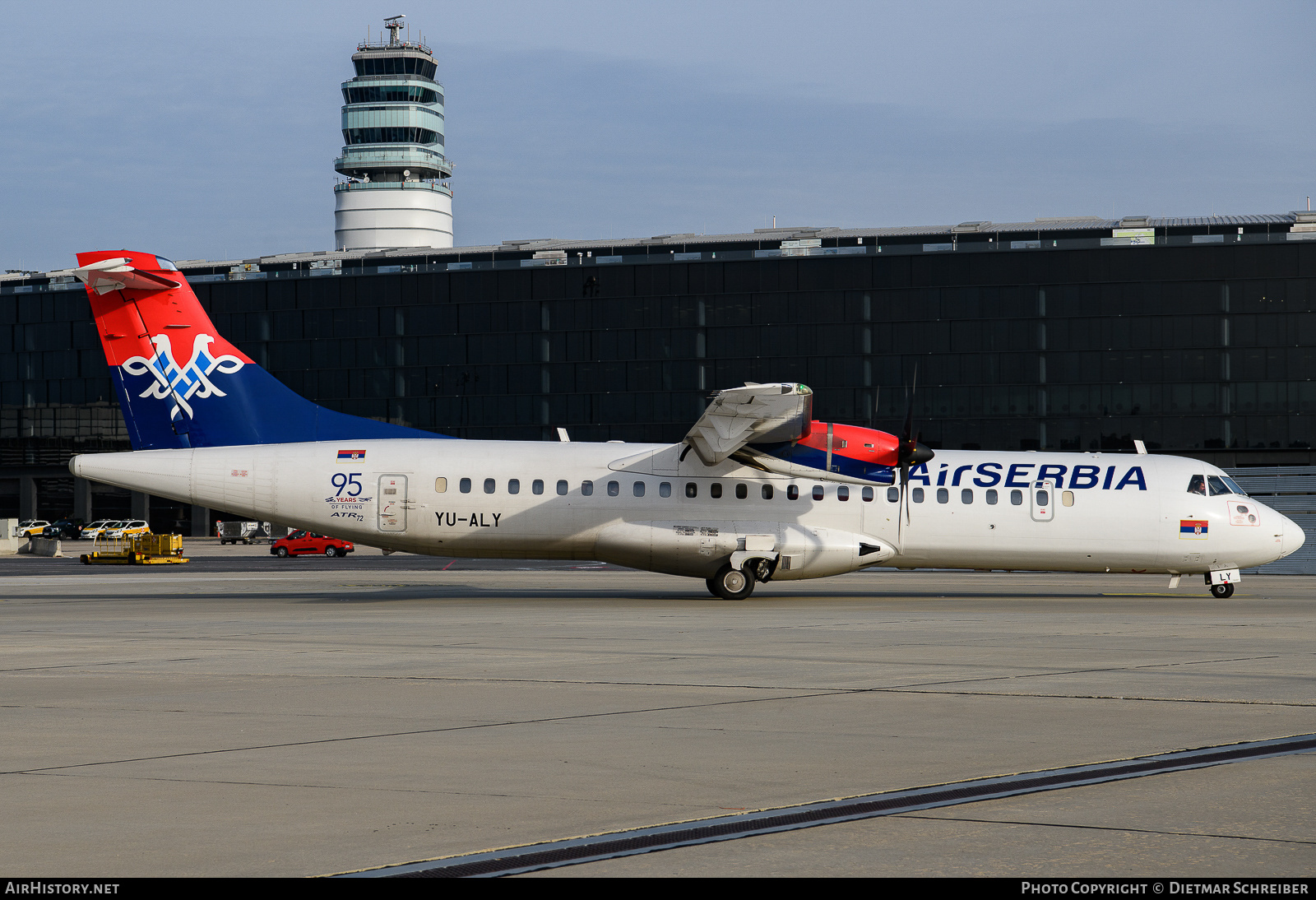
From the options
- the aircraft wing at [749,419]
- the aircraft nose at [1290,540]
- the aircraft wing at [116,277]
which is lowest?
the aircraft nose at [1290,540]

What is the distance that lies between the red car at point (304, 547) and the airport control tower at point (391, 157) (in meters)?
82.0

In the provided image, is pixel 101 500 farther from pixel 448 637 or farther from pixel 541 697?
pixel 541 697

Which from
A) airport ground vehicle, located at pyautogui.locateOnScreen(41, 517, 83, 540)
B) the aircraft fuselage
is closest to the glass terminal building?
airport ground vehicle, located at pyautogui.locateOnScreen(41, 517, 83, 540)

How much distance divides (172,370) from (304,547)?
38.2 metres

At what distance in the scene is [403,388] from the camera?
9562 cm

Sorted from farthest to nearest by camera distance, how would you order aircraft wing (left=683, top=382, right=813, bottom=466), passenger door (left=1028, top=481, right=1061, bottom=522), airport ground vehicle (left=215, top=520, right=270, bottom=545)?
airport ground vehicle (left=215, top=520, right=270, bottom=545) < passenger door (left=1028, top=481, right=1061, bottom=522) < aircraft wing (left=683, top=382, right=813, bottom=466)

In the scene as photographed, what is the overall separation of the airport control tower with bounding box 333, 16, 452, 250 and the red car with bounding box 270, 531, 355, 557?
269ft

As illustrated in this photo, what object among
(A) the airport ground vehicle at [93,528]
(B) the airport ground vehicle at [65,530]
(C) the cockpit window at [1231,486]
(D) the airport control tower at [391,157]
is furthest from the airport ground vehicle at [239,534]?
(C) the cockpit window at [1231,486]

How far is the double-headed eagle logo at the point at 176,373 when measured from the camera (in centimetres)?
2739

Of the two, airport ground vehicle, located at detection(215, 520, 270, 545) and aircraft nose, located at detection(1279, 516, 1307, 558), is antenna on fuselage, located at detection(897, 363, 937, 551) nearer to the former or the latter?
aircraft nose, located at detection(1279, 516, 1307, 558)

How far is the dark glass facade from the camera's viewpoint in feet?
270

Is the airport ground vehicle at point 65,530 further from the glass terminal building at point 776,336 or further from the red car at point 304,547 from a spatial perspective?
the red car at point 304,547

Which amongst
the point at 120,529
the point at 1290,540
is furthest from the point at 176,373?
the point at 120,529

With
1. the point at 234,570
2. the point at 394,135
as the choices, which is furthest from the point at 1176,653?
the point at 394,135
